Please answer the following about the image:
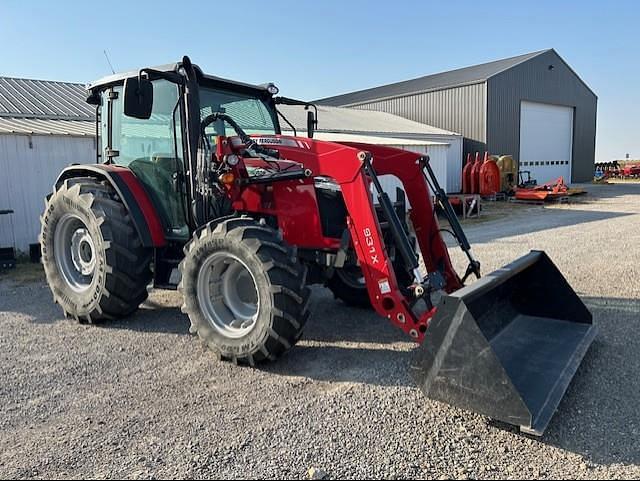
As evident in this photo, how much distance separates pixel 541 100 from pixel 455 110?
529 centimetres

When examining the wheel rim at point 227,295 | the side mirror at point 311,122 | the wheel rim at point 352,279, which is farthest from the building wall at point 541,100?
the wheel rim at point 227,295

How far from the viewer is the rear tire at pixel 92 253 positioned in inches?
198

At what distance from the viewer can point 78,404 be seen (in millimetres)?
3629

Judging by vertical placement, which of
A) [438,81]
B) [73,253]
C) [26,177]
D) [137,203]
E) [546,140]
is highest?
[438,81]

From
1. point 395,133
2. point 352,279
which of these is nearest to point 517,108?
point 395,133

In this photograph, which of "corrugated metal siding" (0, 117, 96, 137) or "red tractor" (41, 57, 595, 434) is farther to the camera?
"corrugated metal siding" (0, 117, 96, 137)

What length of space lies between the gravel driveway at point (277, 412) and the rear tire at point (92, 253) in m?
0.26

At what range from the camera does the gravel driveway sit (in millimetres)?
2859

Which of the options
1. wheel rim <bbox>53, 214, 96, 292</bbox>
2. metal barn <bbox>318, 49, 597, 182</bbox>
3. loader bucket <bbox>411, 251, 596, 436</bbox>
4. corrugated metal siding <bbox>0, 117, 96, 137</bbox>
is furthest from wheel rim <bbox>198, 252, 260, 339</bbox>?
metal barn <bbox>318, 49, 597, 182</bbox>

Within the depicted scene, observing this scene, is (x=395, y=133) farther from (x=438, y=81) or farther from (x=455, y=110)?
(x=438, y=81)

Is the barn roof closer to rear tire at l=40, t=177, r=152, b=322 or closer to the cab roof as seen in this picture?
the cab roof

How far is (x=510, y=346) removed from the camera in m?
4.04

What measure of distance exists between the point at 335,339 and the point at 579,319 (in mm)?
2079

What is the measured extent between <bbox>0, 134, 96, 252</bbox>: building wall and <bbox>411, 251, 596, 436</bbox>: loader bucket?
27.6 feet
